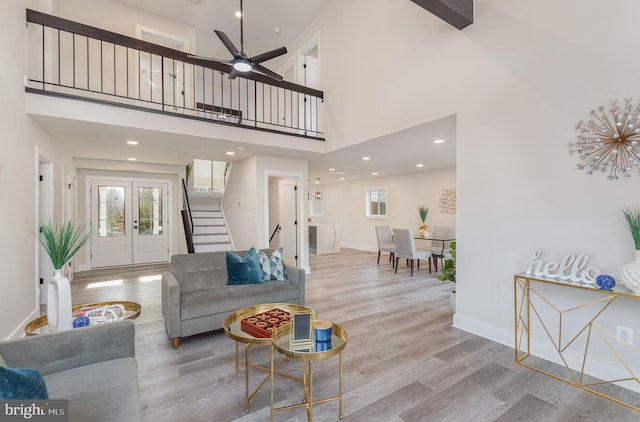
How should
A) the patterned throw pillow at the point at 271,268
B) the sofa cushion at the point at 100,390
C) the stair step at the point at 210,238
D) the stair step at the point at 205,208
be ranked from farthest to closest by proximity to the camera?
the stair step at the point at 205,208, the stair step at the point at 210,238, the patterned throw pillow at the point at 271,268, the sofa cushion at the point at 100,390

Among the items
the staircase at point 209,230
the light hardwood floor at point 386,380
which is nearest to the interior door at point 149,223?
the staircase at point 209,230

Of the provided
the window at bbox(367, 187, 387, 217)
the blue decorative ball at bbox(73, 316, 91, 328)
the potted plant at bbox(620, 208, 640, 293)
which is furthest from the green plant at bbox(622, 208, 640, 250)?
the window at bbox(367, 187, 387, 217)

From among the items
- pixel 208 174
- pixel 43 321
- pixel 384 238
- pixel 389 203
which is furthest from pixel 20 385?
pixel 389 203

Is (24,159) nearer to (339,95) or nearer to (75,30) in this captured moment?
(75,30)

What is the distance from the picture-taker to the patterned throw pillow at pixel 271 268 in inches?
144

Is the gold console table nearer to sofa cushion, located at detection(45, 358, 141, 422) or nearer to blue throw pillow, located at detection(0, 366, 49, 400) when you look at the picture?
sofa cushion, located at detection(45, 358, 141, 422)

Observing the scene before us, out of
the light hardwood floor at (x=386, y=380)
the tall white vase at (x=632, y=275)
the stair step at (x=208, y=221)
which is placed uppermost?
the stair step at (x=208, y=221)

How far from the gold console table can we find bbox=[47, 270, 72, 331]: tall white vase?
11.8 feet

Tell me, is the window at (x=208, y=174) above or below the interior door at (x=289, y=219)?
above

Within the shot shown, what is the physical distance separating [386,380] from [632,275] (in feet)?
6.24

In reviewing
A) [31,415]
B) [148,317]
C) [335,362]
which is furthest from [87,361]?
[148,317]

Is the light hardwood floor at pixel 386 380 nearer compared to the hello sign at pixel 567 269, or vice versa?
the light hardwood floor at pixel 386 380

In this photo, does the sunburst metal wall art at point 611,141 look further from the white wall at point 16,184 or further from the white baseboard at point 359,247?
the white baseboard at point 359,247

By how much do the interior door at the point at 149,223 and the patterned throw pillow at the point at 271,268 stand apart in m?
5.41
